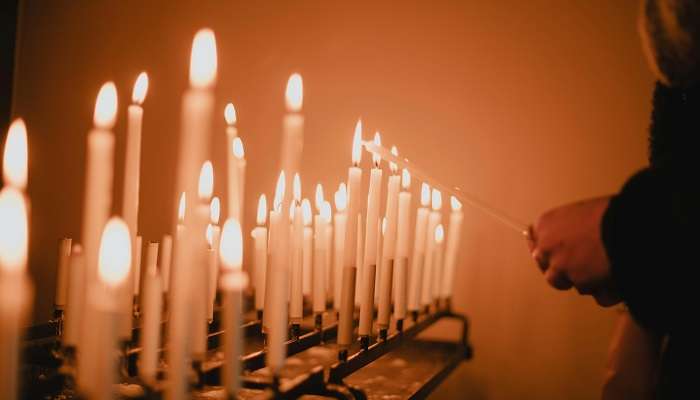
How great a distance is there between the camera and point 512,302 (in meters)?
1.46

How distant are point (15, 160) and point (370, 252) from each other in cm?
51

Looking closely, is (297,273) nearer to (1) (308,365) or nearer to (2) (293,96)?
(1) (308,365)

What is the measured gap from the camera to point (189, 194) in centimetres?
46

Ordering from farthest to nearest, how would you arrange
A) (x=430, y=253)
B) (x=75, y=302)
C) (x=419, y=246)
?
(x=430, y=253)
(x=419, y=246)
(x=75, y=302)

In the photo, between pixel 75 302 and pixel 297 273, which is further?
pixel 297 273

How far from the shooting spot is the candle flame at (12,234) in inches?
15.3

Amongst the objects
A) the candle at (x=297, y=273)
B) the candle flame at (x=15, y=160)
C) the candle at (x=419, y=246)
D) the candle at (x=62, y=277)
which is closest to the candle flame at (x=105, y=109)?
the candle flame at (x=15, y=160)

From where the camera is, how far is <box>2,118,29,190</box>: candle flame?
46 cm

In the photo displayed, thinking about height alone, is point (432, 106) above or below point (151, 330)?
above

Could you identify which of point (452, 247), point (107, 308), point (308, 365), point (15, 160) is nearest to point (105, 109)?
point (15, 160)

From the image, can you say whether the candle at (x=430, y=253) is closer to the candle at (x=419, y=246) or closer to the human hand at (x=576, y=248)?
the candle at (x=419, y=246)

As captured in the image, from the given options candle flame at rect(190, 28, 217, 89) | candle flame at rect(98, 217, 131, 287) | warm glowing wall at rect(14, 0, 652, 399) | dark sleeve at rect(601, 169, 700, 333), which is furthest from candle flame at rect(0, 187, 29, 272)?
warm glowing wall at rect(14, 0, 652, 399)

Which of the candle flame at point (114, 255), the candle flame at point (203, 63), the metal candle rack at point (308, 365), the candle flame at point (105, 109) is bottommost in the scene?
the metal candle rack at point (308, 365)

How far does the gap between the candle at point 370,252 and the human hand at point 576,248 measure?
24 cm
